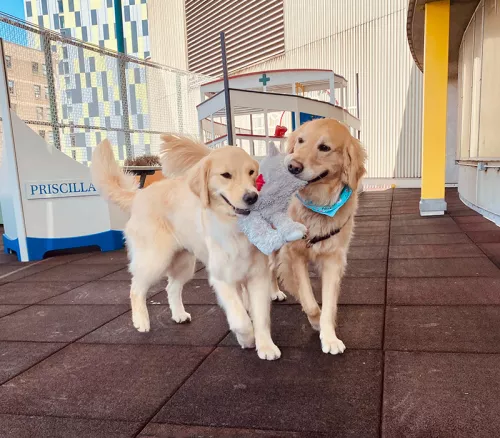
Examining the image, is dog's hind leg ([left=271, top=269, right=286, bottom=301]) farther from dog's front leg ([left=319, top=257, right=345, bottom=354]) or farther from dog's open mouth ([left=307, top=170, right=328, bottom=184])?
dog's open mouth ([left=307, top=170, right=328, bottom=184])

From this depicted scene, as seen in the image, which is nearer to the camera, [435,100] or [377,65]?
[435,100]

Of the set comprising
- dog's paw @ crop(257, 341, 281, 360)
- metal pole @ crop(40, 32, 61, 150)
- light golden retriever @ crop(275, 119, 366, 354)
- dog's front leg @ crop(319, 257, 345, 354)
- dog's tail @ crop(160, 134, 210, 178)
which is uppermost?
metal pole @ crop(40, 32, 61, 150)

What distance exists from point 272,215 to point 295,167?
398 mm

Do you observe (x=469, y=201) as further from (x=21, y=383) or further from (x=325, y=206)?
(x=21, y=383)

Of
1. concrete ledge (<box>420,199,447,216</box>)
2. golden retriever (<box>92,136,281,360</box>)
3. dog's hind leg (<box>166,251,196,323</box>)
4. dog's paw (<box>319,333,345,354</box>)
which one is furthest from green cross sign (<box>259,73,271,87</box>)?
dog's paw (<box>319,333,345,354</box>)

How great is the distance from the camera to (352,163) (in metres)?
2.62

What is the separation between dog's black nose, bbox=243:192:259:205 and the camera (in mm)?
2090

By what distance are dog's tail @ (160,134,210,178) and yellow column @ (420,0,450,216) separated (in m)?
5.74

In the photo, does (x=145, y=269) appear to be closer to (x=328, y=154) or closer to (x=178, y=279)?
(x=178, y=279)

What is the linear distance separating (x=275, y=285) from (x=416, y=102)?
44.6ft

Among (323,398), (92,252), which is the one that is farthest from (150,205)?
(92,252)

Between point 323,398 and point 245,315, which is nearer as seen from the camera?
point 323,398

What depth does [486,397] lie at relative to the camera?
1.85 m

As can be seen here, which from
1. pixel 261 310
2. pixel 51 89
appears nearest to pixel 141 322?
pixel 261 310
